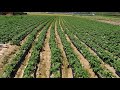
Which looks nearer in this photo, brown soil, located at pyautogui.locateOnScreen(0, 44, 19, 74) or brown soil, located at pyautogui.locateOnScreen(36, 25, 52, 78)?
brown soil, located at pyautogui.locateOnScreen(36, 25, 52, 78)

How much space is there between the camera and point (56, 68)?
9734mm

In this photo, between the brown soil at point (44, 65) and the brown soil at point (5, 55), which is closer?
the brown soil at point (44, 65)

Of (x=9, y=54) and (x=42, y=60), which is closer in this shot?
(x=42, y=60)

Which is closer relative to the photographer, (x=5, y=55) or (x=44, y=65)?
(x=44, y=65)
